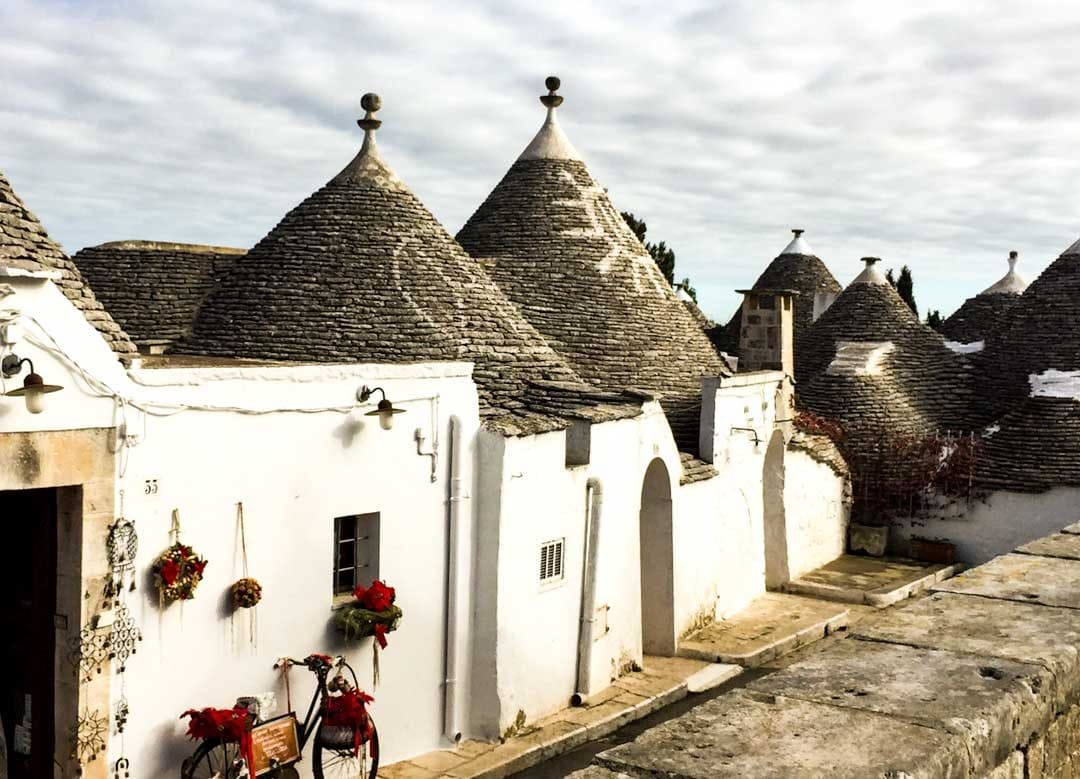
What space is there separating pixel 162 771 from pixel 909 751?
726 centimetres

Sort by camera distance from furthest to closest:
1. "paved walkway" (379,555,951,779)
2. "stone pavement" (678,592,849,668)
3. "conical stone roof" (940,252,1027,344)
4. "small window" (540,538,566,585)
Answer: "conical stone roof" (940,252,1027,344)
"stone pavement" (678,592,849,668)
"small window" (540,538,566,585)
"paved walkway" (379,555,951,779)

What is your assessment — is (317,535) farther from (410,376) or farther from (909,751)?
(909,751)

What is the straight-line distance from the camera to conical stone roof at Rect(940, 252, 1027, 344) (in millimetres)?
30094

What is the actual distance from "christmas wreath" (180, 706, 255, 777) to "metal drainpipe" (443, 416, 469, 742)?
2.63 meters

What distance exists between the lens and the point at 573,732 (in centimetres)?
1164

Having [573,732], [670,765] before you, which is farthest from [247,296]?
[670,765]

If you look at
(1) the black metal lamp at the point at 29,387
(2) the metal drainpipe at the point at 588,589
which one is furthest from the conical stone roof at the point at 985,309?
(1) the black metal lamp at the point at 29,387

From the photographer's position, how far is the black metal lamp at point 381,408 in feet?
33.4

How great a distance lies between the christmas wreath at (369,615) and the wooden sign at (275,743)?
34.9 inches

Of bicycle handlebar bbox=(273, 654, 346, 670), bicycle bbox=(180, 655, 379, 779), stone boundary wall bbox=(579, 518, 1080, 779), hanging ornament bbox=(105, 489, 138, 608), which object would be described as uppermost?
stone boundary wall bbox=(579, 518, 1080, 779)

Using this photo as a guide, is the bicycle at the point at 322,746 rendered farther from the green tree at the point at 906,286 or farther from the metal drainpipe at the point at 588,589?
the green tree at the point at 906,286

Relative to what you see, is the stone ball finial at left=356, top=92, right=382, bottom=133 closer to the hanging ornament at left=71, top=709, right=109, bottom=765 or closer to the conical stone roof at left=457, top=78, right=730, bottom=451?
the conical stone roof at left=457, top=78, right=730, bottom=451

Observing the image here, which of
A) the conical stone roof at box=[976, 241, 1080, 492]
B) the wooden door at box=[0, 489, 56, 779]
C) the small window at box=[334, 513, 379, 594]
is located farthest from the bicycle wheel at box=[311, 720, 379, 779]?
the conical stone roof at box=[976, 241, 1080, 492]

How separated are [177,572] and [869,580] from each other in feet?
44.9
